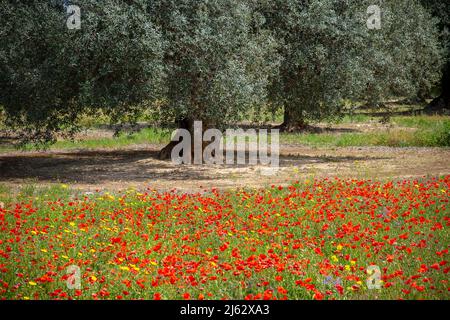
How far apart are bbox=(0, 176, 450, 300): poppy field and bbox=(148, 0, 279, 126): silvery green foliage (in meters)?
4.62

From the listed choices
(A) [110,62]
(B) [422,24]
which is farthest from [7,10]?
(B) [422,24]

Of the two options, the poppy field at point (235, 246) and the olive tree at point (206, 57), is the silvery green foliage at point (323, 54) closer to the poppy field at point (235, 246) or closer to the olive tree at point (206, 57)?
the olive tree at point (206, 57)

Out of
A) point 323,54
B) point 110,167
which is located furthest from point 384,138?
point 110,167

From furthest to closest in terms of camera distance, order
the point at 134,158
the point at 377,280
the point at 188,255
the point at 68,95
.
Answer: the point at 134,158 → the point at 68,95 → the point at 188,255 → the point at 377,280

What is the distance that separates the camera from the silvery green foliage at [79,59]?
16344mm

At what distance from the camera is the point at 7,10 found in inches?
742

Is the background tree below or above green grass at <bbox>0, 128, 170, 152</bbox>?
above

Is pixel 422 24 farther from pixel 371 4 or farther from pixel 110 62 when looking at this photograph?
pixel 110 62

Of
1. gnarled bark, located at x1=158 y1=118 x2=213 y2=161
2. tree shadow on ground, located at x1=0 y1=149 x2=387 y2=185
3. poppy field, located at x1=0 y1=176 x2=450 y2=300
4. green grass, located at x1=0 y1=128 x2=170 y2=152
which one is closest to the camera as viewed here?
poppy field, located at x1=0 y1=176 x2=450 y2=300

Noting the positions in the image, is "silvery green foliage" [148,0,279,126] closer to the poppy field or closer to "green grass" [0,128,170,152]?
the poppy field

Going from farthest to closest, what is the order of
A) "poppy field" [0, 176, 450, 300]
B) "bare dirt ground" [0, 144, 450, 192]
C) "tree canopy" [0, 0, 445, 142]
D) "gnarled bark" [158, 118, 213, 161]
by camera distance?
"gnarled bark" [158, 118, 213, 161], "bare dirt ground" [0, 144, 450, 192], "tree canopy" [0, 0, 445, 142], "poppy field" [0, 176, 450, 300]

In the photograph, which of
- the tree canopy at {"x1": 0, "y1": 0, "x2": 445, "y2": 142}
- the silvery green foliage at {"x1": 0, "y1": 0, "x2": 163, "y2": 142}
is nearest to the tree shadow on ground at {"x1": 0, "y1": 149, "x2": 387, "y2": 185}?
the tree canopy at {"x1": 0, "y1": 0, "x2": 445, "y2": 142}

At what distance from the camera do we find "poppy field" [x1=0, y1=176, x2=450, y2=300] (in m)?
7.08
